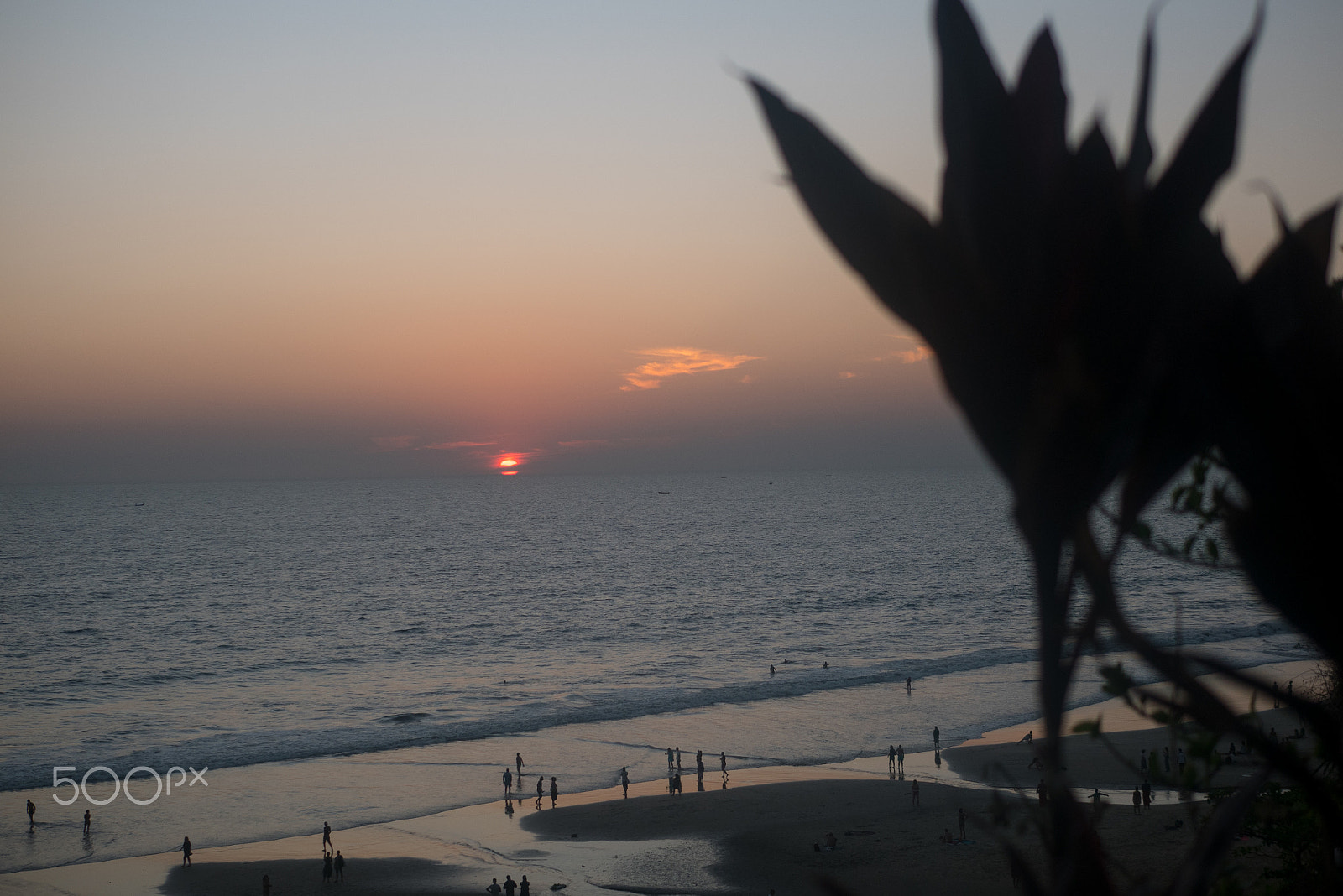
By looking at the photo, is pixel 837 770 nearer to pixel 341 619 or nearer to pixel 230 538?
pixel 341 619

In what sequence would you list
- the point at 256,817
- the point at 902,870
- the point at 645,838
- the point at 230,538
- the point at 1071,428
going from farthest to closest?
the point at 230,538 < the point at 256,817 < the point at 645,838 < the point at 902,870 < the point at 1071,428

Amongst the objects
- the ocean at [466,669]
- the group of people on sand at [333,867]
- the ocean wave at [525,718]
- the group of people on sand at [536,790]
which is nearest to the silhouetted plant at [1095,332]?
the ocean at [466,669]

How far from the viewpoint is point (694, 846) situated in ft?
84.9

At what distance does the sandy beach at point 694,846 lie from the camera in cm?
2300

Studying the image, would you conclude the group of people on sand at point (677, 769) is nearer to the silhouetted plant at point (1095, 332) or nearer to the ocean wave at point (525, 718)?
the ocean wave at point (525, 718)

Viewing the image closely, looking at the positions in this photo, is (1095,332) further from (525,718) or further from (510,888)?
(525,718)

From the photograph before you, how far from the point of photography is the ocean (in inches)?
1236

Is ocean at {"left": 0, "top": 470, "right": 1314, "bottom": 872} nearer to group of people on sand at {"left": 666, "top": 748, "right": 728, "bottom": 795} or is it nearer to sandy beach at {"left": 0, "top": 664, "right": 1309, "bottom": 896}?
group of people on sand at {"left": 666, "top": 748, "right": 728, "bottom": 795}

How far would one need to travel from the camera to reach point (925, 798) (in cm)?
2839

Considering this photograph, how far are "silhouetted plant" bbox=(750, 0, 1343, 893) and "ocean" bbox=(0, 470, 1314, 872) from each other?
13 centimetres

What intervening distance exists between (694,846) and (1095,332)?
88.8 feet

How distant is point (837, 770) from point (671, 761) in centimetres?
569

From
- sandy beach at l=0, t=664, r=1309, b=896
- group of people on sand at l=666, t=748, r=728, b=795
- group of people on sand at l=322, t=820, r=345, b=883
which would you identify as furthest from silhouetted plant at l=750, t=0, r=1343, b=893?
group of people on sand at l=666, t=748, r=728, b=795

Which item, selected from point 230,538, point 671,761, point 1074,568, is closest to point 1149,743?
point 671,761
